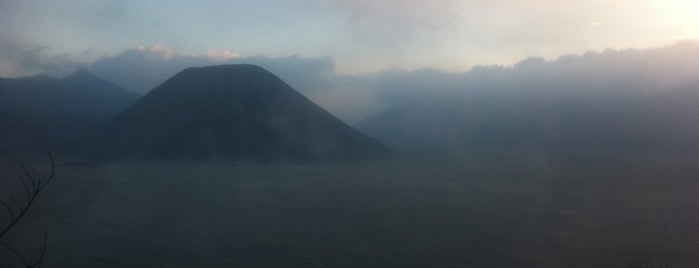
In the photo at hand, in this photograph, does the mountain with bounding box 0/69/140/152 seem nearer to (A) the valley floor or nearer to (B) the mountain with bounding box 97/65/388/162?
(B) the mountain with bounding box 97/65/388/162

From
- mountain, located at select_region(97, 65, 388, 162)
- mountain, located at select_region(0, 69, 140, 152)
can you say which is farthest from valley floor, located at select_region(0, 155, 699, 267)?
mountain, located at select_region(0, 69, 140, 152)

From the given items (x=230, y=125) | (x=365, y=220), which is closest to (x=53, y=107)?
(x=230, y=125)

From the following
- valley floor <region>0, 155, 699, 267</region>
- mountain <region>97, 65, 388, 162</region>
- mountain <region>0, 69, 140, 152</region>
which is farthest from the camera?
mountain <region>0, 69, 140, 152</region>

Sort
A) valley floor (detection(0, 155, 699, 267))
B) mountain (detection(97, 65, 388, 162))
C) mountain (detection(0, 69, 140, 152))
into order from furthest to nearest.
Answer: mountain (detection(0, 69, 140, 152)) → mountain (detection(97, 65, 388, 162)) → valley floor (detection(0, 155, 699, 267))

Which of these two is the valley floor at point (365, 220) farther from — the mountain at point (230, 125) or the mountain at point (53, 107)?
the mountain at point (53, 107)

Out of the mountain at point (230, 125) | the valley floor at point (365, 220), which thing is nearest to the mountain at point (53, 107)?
the mountain at point (230, 125)

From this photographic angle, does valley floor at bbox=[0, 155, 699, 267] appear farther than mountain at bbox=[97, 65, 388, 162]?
No

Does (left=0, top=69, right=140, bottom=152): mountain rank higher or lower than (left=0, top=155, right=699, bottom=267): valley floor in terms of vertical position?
higher
